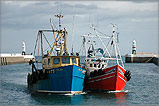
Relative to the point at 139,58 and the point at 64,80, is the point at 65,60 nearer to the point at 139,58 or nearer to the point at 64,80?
the point at 64,80

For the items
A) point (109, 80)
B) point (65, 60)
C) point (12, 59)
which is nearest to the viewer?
point (65, 60)

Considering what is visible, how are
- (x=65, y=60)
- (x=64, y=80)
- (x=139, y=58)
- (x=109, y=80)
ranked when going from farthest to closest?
(x=139, y=58) < (x=109, y=80) < (x=65, y=60) < (x=64, y=80)

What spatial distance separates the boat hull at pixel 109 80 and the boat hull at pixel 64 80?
2747 millimetres

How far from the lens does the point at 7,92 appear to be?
3738 centimetres

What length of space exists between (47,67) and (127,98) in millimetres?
8877

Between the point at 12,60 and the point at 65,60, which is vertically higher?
the point at 65,60

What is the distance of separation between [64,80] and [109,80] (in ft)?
19.2

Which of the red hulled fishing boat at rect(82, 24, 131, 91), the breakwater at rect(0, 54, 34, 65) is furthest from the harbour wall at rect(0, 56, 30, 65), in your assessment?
the red hulled fishing boat at rect(82, 24, 131, 91)

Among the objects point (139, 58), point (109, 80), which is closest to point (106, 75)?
point (109, 80)

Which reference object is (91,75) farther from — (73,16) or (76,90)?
(73,16)

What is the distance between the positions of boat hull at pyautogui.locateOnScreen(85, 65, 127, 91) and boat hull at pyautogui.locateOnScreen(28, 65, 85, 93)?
9.01 feet

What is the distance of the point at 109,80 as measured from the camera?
34.4 meters

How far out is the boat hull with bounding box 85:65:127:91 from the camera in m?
33.9

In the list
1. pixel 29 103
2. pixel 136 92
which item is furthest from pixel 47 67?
pixel 136 92
